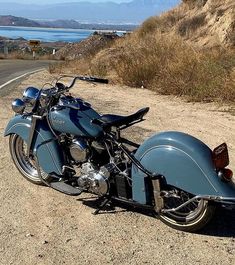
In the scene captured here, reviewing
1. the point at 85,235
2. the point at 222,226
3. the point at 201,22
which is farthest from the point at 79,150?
the point at 201,22

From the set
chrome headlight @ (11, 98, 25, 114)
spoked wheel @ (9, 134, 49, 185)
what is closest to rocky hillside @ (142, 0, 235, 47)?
spoked wheel @ (9, 134, 49, 185)

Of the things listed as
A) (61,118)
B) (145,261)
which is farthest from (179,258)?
(61,118)

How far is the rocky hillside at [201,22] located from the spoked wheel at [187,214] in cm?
1724

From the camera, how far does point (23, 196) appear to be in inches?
226

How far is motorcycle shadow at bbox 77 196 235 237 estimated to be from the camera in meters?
4.79

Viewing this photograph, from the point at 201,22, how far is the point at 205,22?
32cm

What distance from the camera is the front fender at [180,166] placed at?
4340 millimetres

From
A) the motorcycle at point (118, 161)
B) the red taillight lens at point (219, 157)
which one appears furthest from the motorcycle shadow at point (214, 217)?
the red taillight lens at point (219, 157)

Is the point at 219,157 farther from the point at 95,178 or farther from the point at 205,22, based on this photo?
the point at 205,22

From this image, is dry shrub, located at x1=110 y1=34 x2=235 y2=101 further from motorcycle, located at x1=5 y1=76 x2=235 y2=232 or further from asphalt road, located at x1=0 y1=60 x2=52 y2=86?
motorcycle, located at x1=5 y1=76 x2=235 y2=232

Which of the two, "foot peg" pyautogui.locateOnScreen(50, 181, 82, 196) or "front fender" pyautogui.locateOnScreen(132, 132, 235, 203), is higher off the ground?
"front fender" pyautogui.locateOnScreen(132, 132, 235, 203)

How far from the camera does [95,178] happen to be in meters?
5.02

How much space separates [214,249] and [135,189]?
35.6 inches

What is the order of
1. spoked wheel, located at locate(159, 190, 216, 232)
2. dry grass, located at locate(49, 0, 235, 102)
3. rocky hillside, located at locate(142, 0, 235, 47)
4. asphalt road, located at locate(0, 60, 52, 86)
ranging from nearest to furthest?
spoked wheel, located at locate(159, 190, 216, 232) → dry grass, located at locate(49, 0, 235, 102) → asphalt road, located at locate(0, 60, 52, 86) → rocky hillside, located at locate(142, 0, 235, 47)
